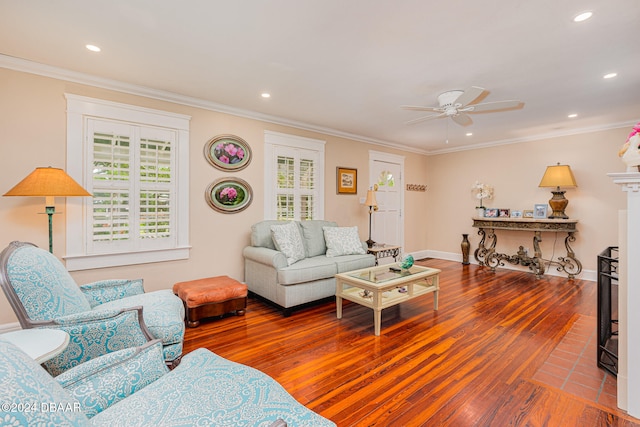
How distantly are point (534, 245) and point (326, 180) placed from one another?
3807 millimetres

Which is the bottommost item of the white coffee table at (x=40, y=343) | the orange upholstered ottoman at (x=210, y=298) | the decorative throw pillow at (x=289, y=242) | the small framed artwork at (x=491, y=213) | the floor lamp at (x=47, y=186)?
the orange upholstered ottoman at (x=210, y=298)

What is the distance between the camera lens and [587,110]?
3.97 metres

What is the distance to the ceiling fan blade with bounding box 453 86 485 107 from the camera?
8.98 ft

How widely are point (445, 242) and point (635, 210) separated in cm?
505

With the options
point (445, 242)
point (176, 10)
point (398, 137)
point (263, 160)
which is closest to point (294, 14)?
point (176, 10)

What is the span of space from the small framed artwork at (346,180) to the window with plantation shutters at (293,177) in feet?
1.25

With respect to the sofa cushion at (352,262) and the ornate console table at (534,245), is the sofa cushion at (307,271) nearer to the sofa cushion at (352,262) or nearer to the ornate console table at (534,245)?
the sofa cushion at (352,262)

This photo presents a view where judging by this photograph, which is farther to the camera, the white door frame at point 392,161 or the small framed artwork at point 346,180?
the white door frame at point 392,161

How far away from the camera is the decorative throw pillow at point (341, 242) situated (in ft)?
13.6

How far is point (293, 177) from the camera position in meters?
4.66

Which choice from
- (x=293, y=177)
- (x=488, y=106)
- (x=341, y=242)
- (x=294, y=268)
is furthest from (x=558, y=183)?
(x=294, y=268)

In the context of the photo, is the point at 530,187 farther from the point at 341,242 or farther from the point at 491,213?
the point at 341,242

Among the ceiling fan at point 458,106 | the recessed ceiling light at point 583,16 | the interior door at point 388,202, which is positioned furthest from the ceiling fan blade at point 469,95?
the interior door at point 388,202

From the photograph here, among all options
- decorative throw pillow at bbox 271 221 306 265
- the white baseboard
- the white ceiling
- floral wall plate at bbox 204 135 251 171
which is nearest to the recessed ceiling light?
the white ceiling
